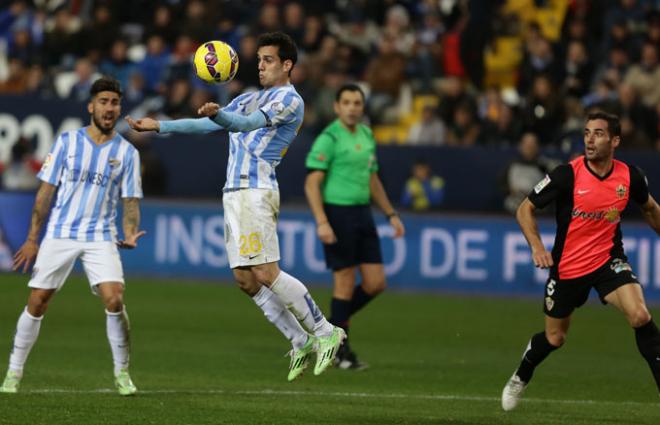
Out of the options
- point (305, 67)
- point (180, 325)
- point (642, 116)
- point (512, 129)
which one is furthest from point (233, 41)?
point (180, 325)

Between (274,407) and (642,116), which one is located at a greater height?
(642,116)

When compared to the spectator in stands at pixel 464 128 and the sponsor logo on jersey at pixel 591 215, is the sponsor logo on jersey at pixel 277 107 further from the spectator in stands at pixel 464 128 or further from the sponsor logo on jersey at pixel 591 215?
the spectator in stands at pixel 464 128

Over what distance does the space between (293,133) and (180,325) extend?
243 inches

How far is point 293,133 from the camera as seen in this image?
943cm

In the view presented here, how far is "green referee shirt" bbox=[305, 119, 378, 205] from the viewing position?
12039 mm

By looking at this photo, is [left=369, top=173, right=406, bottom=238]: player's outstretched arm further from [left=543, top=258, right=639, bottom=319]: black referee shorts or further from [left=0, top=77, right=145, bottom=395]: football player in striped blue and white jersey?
[left=543, top=258, right=639, bottom=319]: black referee shorts

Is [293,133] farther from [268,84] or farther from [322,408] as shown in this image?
[322,408]

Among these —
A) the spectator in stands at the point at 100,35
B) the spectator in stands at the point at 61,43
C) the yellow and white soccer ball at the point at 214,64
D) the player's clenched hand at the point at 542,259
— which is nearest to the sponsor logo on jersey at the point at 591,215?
the player's clenched hand at the point at 542,259

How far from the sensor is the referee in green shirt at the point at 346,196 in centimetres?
1202

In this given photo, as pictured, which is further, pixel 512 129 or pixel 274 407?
pixel 512 129

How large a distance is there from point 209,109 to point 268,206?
1.30 metres

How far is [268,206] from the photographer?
9.34 meters

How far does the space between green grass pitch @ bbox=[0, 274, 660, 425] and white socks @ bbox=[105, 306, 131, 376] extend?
287mm

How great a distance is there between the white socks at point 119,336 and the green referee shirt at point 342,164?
107 inches
